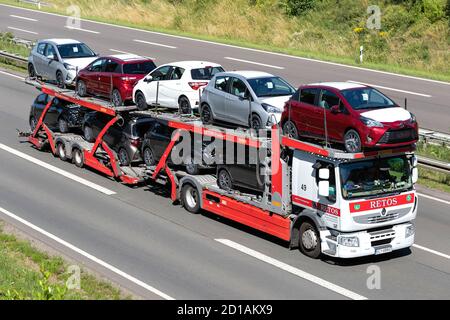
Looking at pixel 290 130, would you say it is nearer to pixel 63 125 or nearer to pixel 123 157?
pixel 123 157

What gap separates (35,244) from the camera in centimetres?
1902

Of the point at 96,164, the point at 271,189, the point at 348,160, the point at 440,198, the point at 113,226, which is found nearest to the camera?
the point at 348,160

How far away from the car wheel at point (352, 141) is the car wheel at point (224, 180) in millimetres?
3583

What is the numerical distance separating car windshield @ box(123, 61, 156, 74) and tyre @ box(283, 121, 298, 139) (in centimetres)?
741

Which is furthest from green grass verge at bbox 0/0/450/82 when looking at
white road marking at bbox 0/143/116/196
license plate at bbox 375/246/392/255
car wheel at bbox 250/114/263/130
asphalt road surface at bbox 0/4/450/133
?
license plate at bbox 375/246/392/255

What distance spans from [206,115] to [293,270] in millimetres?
6110

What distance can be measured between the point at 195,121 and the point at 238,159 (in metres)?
2.58

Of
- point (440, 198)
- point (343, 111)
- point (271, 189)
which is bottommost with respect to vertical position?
point (440, 198)

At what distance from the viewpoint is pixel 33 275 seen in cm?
1677

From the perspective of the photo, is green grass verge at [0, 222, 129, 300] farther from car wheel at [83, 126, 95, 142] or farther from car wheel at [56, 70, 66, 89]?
car wheel at [56, 70, 66, 89]

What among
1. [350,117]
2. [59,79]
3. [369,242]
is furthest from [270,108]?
[59,79]
